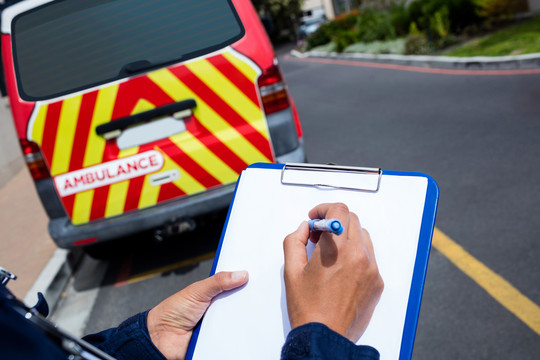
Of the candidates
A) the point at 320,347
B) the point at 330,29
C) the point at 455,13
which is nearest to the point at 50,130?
the point at 320,347

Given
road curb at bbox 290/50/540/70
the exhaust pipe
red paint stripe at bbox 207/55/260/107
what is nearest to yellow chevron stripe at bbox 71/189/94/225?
the exhaust pipe

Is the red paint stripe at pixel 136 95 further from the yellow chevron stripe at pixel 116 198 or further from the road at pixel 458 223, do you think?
the road at pixel 458 223

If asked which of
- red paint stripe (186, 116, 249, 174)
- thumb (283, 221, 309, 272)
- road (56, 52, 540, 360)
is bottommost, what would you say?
road (56, 52, 540, 360)

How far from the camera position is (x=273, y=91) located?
3.54 m

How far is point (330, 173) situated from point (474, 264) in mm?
2409

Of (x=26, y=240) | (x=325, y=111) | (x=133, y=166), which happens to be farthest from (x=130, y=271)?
(x=325, y=111)

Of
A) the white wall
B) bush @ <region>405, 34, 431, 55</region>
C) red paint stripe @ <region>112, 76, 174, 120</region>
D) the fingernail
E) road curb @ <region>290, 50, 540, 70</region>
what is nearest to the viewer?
the fingernail

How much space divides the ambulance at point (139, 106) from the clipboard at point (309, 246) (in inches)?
80.0

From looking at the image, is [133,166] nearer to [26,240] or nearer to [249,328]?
[249,328]

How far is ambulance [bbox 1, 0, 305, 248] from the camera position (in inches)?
133

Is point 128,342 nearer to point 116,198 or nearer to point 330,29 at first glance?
point 116,198

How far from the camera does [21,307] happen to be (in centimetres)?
84

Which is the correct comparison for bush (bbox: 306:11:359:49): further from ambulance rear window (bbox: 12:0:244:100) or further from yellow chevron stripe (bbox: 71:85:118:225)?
yellow chevron stripe (bbox: 71:85:118:225)

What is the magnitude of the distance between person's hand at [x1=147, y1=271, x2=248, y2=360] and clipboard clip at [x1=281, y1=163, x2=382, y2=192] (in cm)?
34
